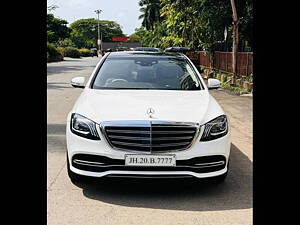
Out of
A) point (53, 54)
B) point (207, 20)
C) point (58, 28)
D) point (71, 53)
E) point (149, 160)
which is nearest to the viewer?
point (149, 160)

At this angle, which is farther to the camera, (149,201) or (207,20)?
(207,20)

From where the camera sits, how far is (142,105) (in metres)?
4.77

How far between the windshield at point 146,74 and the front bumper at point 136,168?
4.29 feet

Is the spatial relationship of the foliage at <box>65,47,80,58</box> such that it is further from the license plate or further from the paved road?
the license plate

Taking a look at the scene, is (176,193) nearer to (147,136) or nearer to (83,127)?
(147,136)

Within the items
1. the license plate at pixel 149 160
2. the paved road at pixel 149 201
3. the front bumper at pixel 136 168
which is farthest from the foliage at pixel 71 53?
the license plate at pixel 149 160

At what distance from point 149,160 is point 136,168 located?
6.0 inches

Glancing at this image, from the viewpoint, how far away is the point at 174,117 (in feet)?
14.8

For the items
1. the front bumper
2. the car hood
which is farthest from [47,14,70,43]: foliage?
the front bumper

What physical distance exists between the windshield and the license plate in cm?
147

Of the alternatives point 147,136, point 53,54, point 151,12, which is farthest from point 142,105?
point 151,12
